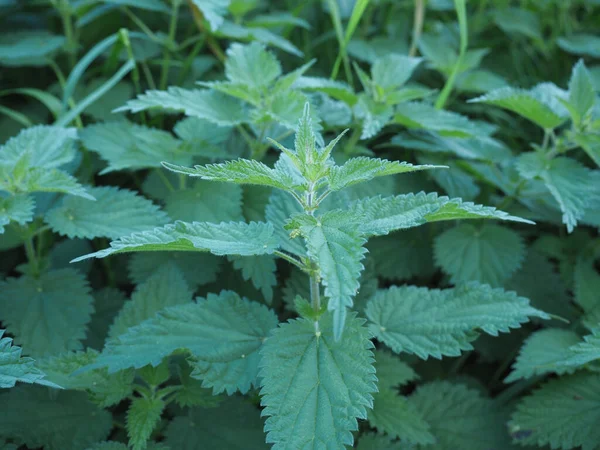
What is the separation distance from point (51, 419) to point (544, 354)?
1422mm

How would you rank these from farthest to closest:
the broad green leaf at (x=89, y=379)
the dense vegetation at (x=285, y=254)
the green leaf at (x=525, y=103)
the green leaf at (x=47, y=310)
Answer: the green leaf at (x=525, y=103)
the green leaf at (x=47, y=310)
the broad green leaf at (x=89, y=379)
the dense vegetation at (x=285, y=254)

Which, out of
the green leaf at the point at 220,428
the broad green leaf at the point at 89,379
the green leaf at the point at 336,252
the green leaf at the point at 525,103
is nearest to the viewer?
the green leaf at the point at 336,252

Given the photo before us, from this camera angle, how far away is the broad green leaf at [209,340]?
129 cm

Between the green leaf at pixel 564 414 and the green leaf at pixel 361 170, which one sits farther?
the green leaf at pixel 564 414

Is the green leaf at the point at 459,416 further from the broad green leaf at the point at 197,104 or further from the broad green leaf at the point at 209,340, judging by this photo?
the broad green leaf at the point at 197,104

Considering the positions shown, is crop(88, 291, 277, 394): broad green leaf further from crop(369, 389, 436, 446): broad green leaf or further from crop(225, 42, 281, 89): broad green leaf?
crop(225, 42, 281, 89): broad green leaf

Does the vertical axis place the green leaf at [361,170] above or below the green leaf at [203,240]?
above

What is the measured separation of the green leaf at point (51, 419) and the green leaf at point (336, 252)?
0.84 meters

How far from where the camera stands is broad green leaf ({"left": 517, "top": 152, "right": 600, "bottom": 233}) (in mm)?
1689

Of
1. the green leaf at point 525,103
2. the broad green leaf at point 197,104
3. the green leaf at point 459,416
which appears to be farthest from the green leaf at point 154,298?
the green leaf at point 525,103

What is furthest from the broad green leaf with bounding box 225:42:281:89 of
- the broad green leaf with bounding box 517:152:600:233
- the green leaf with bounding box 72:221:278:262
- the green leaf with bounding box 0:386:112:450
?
the green leaf with bounding box 0:386:112:450

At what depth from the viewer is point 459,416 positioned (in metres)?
1.76

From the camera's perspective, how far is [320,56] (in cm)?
274

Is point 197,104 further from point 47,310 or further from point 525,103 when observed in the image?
point 525,103
